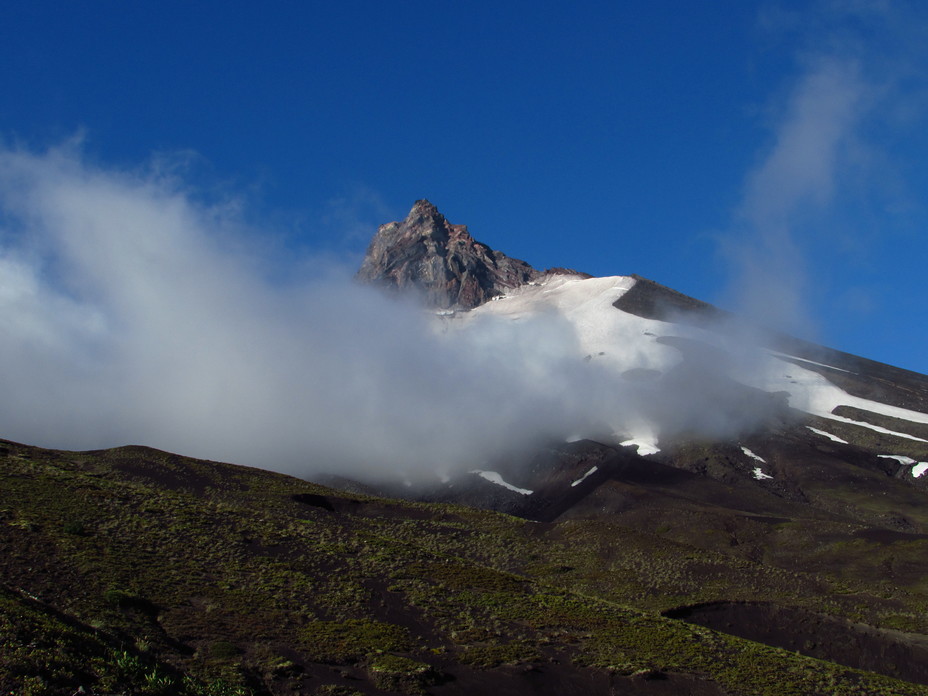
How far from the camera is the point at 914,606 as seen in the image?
60375 mm

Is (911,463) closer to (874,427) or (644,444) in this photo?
(874,427)

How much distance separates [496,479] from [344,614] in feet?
375

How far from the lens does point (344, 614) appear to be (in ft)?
123

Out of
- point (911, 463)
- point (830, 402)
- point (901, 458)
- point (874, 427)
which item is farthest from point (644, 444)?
point (830, 402)

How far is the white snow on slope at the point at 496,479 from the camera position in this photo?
463 ft

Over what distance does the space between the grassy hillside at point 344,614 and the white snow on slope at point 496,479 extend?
75.5m

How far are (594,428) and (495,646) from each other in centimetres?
14277

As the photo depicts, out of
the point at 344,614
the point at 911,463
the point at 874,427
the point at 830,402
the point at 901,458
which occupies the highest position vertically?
the point at 830,402

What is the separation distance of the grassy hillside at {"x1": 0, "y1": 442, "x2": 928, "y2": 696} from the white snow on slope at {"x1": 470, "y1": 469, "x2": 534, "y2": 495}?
7554cm

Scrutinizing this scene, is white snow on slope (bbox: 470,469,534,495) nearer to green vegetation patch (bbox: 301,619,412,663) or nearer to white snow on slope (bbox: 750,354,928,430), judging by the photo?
white snow on slope (bbox: 750,354,928,430)

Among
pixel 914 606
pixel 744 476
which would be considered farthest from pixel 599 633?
pixel 744 476

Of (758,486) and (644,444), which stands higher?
(644,444)

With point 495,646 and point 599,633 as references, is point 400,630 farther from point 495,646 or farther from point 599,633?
point 599,633

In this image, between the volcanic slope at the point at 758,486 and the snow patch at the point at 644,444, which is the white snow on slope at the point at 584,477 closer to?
the volcanic slope at the point at 758,486
